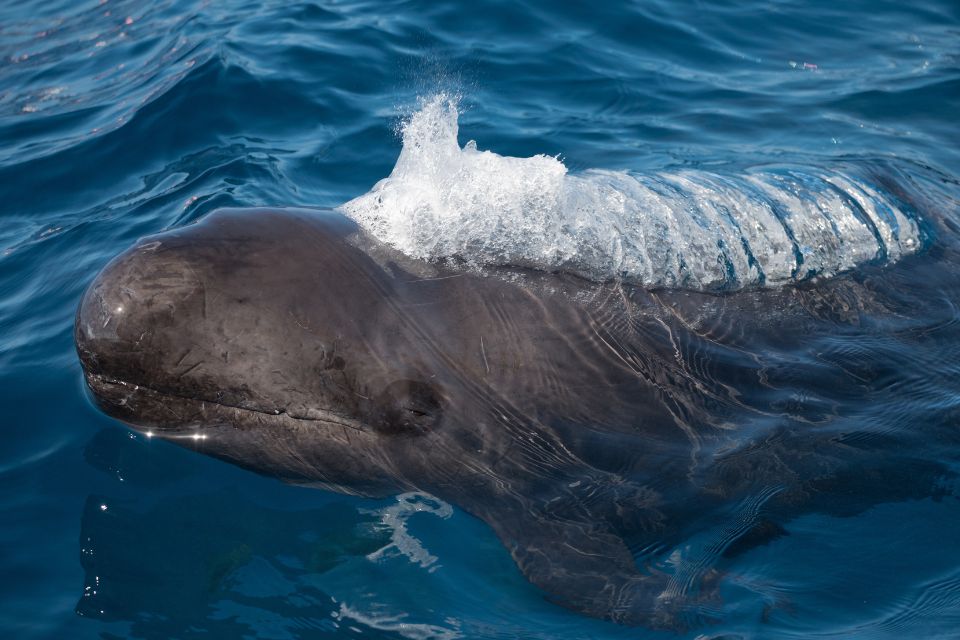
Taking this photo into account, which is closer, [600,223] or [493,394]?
[493,394]

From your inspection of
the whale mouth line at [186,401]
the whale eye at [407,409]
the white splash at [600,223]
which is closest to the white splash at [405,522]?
the whale eye at [407,409]

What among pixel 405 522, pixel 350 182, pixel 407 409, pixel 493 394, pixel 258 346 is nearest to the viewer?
pixel 258 346

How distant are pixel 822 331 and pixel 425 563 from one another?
3085 millimetres

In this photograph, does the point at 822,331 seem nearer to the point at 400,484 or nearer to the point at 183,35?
the point at 400,484

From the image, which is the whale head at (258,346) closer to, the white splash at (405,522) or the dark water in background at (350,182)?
the white splash at (405,522)

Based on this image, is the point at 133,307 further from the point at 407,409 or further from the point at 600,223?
the point at 600,223

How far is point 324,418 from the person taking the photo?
19.0ft

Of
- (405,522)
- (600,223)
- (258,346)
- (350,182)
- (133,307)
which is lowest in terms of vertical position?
(405,522)

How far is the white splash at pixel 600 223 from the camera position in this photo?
20.8ft

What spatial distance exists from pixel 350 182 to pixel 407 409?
5829 mm

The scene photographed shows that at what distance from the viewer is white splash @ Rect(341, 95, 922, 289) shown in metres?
6.33

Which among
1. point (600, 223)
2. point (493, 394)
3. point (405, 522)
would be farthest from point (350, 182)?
point (493, 394)

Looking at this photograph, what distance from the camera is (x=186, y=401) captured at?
566 cm

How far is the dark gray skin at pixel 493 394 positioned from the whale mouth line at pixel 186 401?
1 cm
